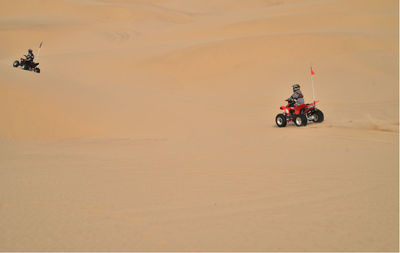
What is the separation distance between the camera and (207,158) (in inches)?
270

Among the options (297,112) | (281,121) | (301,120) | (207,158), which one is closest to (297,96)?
(297,112)

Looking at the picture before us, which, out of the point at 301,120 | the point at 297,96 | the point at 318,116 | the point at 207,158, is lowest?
the point at 207,158

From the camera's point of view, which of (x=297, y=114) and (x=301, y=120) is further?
(x=297, y=114)

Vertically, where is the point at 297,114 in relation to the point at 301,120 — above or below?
above

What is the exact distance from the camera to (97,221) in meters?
3.76

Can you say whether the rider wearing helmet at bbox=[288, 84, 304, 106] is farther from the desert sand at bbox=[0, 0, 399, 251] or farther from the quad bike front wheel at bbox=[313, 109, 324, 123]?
the desert sand at bbox=[0, 0, 399, 251]

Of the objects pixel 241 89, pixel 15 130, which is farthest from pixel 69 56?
pixel 15 130

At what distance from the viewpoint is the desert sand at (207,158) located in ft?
11.5

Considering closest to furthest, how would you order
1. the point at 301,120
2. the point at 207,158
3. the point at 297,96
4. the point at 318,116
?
the point at 207,158, the point at 301,120, the point at 297,96, the point at 318,116

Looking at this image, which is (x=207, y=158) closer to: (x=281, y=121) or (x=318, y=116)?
(x=281, y=121)

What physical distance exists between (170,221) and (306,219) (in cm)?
131

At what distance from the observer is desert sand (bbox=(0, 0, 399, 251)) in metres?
3.51

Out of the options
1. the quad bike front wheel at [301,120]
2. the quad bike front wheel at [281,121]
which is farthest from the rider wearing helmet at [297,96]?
the quad bike front wheel at [281,121]

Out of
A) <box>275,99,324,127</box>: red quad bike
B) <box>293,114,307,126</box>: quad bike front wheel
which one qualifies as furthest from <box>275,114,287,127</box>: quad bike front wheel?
<box>293,114,307,126</box>: quad bike front wheel
